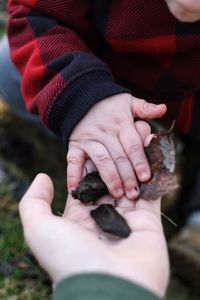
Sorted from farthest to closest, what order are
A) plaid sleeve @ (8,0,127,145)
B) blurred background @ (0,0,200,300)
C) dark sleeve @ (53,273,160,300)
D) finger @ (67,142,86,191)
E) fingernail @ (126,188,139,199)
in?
blurred background @ (0,0,200,300) < plaid sleeve @ (8,0,127,145) < finger @ (67,142,86,191) < fingernail @ (126,188,139,199) < dark sleeve @ (53,273,160,300)

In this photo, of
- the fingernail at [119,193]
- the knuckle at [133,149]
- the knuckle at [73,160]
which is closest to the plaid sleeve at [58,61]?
the knuckle at [73,160]

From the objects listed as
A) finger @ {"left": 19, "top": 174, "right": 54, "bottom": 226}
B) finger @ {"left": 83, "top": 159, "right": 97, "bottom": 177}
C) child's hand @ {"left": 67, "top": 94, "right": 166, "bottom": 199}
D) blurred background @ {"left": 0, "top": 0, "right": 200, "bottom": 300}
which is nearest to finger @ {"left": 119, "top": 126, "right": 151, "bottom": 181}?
child's hand @ {"left": 67, "top": 94, "right": 166, "bottom": 199}

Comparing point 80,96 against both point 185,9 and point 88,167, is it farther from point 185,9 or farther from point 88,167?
point 185,9

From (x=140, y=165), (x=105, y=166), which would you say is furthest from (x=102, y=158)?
(x=140, y=165)

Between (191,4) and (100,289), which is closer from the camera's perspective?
(100,289)

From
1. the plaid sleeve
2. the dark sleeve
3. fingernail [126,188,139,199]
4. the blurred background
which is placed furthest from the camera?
the blurred background

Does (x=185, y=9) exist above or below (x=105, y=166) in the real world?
above

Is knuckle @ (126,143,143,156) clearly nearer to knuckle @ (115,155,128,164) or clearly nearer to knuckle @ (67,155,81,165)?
knuckle @ (115,155,128,164)
